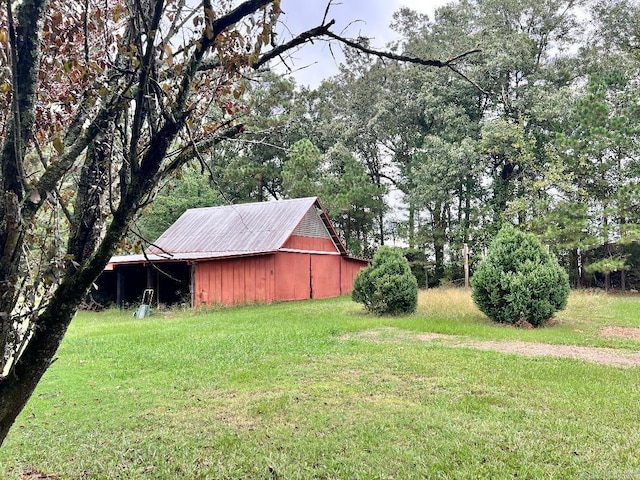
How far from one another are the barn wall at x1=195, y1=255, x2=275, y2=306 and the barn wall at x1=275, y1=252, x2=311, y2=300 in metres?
0.34

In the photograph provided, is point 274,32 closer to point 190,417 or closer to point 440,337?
point 190,417

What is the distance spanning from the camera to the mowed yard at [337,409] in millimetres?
3248

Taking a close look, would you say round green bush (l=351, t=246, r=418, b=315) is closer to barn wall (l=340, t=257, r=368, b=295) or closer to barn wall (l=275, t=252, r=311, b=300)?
barn wall (l=275, t=252, r=311, b=300)

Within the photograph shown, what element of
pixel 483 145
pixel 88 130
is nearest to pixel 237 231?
pixel 483 145

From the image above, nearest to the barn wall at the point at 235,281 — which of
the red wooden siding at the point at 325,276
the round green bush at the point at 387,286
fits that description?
the red wooden siding at the point at 325,276

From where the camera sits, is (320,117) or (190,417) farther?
(320,117)

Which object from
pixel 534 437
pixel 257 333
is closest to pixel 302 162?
pixel 257 333

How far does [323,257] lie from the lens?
20188 mm

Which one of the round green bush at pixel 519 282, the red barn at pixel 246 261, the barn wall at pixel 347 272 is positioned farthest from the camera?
the barn wall at pixel 347 272

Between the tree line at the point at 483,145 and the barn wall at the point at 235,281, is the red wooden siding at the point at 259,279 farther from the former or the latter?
the tree line at the point at 483,145

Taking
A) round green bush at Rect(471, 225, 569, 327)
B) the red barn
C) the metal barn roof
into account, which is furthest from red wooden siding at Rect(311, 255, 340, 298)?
round green bush at Rect(471, 225, 569, 327)

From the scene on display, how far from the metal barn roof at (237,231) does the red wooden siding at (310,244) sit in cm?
35

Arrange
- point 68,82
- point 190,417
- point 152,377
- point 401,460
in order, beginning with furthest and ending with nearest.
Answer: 1. point 152,377
2. point 190,417
3. point 401,460
4. point 68,82

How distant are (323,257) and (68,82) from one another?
1759 centimetres
